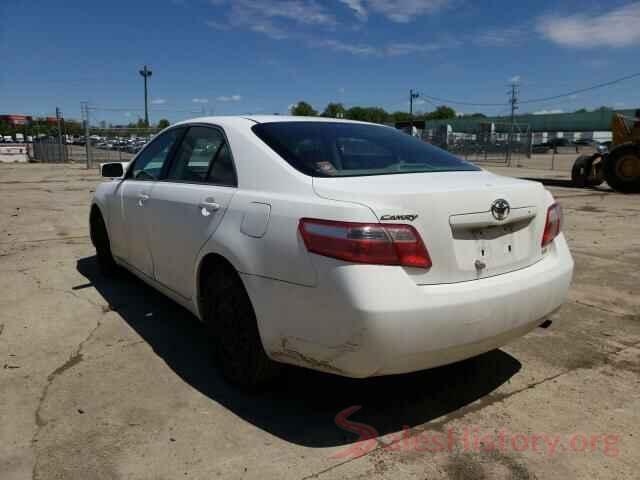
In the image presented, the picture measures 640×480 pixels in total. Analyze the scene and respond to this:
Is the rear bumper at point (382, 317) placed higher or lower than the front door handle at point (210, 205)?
lower

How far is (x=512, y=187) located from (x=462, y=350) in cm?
84

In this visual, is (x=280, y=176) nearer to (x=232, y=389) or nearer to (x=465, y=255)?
(x=465, y=255)

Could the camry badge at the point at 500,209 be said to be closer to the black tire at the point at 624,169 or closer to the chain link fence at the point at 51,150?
the black tire at the point at 624,169

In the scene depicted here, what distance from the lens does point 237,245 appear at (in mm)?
2656

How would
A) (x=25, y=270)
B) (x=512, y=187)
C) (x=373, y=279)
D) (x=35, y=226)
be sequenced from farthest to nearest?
(x=35, y=226) → (x=25, y=270) → (x=512, y=187) → (x=373, y=279)

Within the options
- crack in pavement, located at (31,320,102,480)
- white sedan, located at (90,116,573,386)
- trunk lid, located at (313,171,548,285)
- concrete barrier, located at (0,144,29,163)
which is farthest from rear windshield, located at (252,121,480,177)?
concrete barrier, located at (0,144,29,163)

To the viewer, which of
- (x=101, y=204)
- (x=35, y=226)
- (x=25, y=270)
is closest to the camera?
(x=101, y=204)

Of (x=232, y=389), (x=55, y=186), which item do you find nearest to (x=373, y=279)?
(x=232, y=389)

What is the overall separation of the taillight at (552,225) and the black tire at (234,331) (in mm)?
1555

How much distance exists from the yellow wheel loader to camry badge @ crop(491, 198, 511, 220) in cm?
1378

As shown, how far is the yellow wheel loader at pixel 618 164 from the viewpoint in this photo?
14156 millimetres

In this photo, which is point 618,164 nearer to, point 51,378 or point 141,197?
point 141,197

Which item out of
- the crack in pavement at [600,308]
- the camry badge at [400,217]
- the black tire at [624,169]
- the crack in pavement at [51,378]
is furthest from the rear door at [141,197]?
the black tire at [624,169]

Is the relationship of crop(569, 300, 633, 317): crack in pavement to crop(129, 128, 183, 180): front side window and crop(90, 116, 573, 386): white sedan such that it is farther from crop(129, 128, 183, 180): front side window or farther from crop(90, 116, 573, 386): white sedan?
crop(129, 128, 183, 180): front side window
